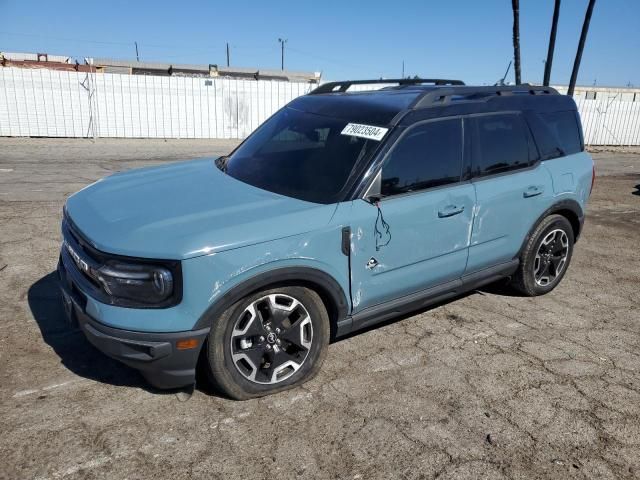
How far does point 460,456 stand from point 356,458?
Result: 543 mm

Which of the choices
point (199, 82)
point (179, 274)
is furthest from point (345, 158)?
point (199, 82)

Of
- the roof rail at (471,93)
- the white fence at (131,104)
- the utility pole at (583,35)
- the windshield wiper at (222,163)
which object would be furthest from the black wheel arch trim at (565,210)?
the utility pole at (583,35)

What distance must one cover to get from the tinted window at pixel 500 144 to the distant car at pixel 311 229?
0.02 meters

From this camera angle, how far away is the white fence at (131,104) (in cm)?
1733

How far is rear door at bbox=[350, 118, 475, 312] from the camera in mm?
3277

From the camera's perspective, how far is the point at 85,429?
9.10 feet

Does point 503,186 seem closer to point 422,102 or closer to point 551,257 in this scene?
point 422,102

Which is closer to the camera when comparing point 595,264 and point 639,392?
point 639,392

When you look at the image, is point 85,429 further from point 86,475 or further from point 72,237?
point 72,237

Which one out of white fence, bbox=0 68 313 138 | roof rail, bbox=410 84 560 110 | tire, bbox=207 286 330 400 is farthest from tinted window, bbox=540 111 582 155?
white fence, bbox=0 68 313 138

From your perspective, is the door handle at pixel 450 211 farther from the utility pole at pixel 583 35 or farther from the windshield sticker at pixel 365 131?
the utility pole at pixel 583 35

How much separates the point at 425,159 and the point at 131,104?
56.8 ft

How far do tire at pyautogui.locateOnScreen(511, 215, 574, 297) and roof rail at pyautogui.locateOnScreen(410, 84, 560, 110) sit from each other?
116 centimetres

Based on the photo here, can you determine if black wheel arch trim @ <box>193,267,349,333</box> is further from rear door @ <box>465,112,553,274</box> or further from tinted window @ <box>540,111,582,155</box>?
tinted window @ <box>540,111,582,155</box>
